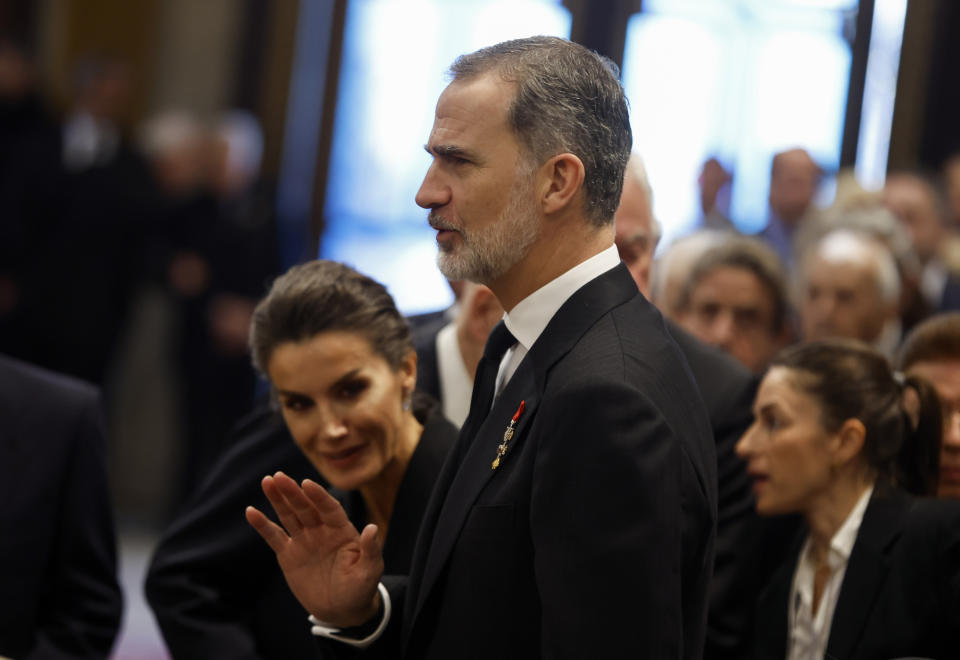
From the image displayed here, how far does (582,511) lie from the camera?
174 cm

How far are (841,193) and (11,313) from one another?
14.2ft

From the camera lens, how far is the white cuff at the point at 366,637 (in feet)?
7.02

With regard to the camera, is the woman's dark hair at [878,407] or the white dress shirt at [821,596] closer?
the white dress shirt at [821,596]

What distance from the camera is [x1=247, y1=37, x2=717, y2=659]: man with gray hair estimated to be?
5.69 ft

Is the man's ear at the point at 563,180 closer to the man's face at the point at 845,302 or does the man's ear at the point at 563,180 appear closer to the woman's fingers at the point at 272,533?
the woman's fingers at the point at 272,533

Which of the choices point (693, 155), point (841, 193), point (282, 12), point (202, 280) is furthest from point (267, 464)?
point (282, 12)

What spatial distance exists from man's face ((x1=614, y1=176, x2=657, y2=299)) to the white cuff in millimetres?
1195

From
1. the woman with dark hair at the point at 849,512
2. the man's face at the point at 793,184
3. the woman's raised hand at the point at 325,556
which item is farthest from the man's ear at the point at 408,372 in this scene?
the man's face at the point at 793,184

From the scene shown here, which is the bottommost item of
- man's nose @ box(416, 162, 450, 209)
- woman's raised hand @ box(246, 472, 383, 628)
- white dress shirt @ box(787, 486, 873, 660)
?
white dress shirt @ box(787, 486, 873, 660)

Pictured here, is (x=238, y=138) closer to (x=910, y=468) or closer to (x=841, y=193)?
(x=841, y=193)

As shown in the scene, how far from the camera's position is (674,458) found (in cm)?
179

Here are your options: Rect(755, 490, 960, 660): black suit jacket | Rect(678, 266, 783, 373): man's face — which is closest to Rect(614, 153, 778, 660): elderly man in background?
Rect(755, 490, 960, 660): black suit jacket

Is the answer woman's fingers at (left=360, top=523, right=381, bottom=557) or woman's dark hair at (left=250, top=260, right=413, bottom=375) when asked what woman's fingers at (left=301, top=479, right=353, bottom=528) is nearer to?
woman's fingers at (left=360, top=523, right=381, bottom=557)

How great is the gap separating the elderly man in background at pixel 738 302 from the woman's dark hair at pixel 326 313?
158cm
